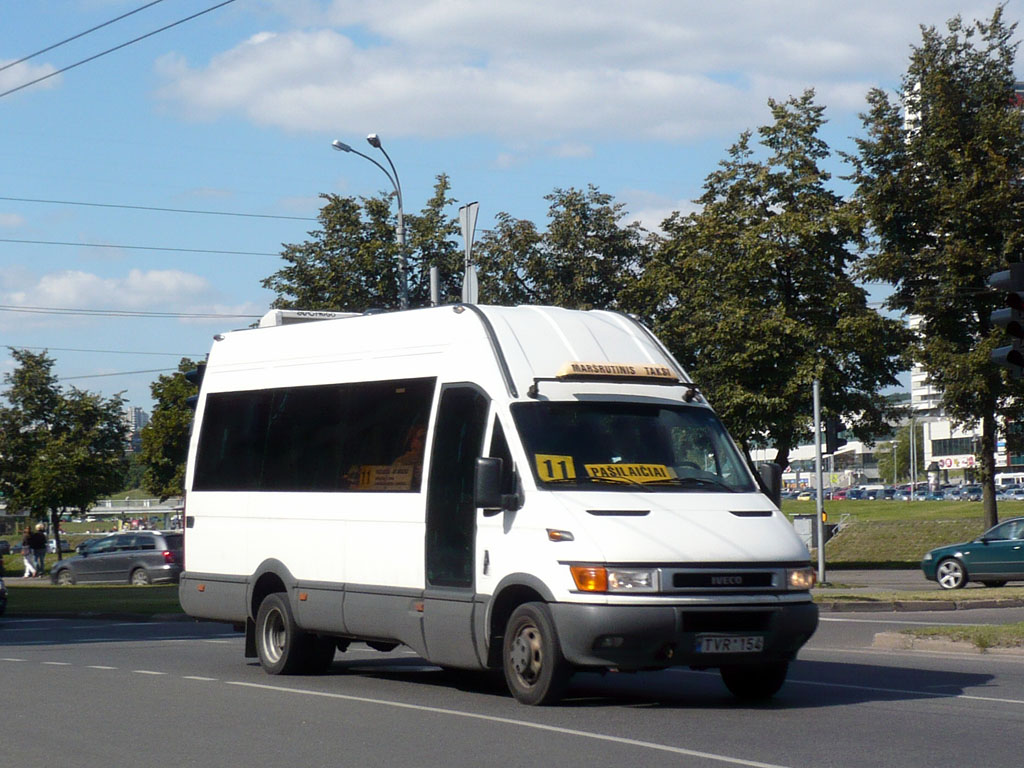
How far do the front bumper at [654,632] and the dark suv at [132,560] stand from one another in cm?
2885

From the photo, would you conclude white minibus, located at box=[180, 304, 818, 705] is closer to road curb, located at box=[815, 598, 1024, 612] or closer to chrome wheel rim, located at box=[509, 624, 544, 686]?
chrome wheel rim, located at box=[509, 624, 544, 686]

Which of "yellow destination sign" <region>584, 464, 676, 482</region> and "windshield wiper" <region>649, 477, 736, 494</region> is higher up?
"yellow destination sign" <region>584, 464, 676, 482</region>

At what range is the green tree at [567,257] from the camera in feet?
160

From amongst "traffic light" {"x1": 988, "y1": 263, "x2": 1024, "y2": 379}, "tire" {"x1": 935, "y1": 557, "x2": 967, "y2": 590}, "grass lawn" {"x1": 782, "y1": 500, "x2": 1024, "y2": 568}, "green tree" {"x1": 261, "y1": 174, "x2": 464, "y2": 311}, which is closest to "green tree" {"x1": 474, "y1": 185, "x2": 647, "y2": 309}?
"green tree" {"x1": 261, "y1": 174, "x2": 464, "y2": 311}

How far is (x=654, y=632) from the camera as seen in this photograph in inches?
404

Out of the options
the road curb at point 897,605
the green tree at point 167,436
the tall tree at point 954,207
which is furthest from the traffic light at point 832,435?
the green tree at point 167,436

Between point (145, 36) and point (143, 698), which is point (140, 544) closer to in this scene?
point (145, 36)

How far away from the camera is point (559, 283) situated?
48.8m

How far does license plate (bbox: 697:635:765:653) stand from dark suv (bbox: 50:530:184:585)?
95.3 feet

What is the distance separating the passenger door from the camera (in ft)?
37.5

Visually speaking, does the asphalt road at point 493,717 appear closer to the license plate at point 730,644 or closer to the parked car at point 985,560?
the license plate at point 730,644

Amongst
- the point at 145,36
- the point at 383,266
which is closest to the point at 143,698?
the point at 145,36

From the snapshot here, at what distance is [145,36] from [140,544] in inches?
720

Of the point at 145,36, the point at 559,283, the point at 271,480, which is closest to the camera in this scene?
the point at 271,480
